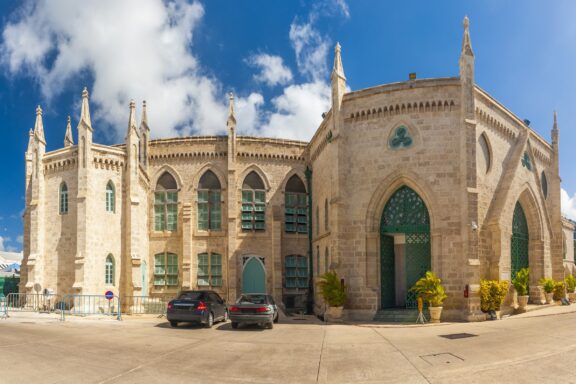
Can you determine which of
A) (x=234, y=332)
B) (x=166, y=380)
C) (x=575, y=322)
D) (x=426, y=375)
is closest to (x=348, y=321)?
(x=234, y=332)

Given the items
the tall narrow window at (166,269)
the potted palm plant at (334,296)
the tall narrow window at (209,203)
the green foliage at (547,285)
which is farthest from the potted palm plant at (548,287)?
the tall narrow window at (166,269)

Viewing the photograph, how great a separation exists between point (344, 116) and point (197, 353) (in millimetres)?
13888

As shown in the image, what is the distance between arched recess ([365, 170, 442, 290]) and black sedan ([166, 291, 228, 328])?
23.5ft

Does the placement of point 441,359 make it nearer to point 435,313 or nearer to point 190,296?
point 435,313

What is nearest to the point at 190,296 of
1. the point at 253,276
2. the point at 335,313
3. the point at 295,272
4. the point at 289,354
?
the point at 335,313

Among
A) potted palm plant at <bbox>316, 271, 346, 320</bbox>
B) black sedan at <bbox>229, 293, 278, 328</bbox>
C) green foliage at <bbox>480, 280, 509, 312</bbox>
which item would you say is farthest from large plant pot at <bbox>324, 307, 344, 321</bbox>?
green foliage at <bbox>480, 280, 509, 312</bbox>

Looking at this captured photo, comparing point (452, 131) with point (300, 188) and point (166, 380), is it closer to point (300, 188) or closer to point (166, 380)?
point (300, 188)

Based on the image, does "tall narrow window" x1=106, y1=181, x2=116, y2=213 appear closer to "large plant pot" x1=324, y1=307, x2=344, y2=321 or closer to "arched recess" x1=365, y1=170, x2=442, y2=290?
"large plant pot" x1=324, y1=307, x2=344, y2=321

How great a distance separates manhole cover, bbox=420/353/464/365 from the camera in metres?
11.2

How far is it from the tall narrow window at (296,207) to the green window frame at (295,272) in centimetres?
176

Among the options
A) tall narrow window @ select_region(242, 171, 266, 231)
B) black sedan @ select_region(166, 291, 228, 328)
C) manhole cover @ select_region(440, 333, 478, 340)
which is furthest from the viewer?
tall narrow window @ select_region(242, 171, 266, 231)

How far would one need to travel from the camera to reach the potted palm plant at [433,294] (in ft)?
64.2

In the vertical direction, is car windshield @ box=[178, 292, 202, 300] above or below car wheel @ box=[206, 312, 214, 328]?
above

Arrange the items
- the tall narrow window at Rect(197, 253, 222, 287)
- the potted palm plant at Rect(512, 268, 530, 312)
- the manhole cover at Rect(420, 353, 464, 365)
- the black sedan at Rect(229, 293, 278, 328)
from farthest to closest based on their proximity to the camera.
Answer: the tall narrow window at Rect(197, 253, 222, 287) < the potted palm plant at Rect(512, 268, 530, 312) < the black sedan at Rect(229, 293, 278, 328) < the manhole cover at Rect(420, 353, 464, 365)
